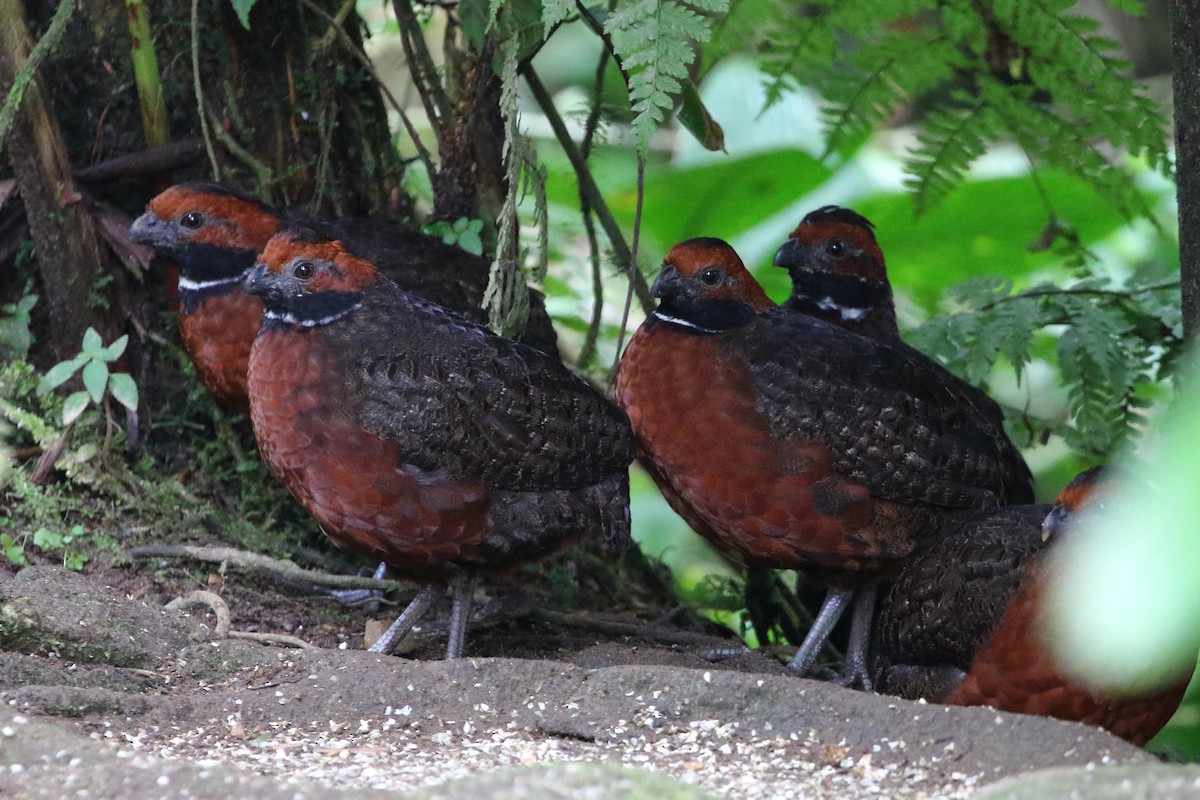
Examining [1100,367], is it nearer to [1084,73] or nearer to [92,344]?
[1084,73]

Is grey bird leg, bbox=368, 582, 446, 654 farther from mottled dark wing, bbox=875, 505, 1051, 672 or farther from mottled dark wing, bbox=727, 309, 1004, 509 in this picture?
mottled dark wing, bbox=875, 505, 1051, 672

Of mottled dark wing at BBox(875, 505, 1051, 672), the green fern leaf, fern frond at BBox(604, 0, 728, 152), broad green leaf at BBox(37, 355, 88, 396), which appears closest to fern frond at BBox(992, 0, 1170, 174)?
the green fern leaf

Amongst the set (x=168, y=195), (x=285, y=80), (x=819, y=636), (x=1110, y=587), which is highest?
(x=285, y=80)

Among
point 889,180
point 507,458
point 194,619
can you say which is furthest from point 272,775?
point 889,180

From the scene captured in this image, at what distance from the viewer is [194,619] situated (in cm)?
A: 432

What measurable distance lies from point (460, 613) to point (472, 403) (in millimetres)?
754

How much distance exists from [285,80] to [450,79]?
69cm

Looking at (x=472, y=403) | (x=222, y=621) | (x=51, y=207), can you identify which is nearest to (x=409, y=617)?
(x=222, y=621)

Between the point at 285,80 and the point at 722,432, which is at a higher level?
the point at 285,80

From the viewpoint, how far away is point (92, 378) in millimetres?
4941

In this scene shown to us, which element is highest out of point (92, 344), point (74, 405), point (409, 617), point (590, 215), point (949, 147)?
point (949, 147)

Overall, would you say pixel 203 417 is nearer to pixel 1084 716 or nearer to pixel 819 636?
pixel 819 636

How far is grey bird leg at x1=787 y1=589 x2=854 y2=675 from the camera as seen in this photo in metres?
5.06

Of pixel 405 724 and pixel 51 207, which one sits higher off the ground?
pixel 51 207
